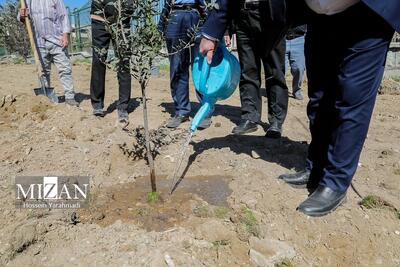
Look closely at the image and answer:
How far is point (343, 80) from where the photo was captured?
94.0 inches

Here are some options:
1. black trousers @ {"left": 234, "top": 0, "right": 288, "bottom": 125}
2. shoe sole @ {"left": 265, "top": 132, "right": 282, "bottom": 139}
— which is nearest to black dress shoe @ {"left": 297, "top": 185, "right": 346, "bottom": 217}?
shoe sole @ {"left": 265, "top": 132, "right": 282, "bottom": 139}

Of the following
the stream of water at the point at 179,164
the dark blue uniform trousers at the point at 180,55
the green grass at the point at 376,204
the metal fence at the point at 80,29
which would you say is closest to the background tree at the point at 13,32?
Result: the metal fence at the point at 80,29

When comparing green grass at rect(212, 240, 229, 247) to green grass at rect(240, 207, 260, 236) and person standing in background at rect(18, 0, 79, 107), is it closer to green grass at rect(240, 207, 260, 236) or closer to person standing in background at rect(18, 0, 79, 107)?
green grass at rect(240, 207, 260, 236)

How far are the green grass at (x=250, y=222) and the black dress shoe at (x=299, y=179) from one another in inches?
19.4

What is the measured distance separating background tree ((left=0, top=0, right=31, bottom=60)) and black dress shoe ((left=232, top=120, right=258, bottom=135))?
1231 cm

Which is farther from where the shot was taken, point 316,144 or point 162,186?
point 162,186

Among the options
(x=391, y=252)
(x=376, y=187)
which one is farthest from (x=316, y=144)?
(x=391, y=252)

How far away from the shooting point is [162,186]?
316cm

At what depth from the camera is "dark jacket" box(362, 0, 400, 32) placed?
2.16 m

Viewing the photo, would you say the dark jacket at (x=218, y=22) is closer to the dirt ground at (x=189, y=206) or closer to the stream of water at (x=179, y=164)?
A: the stream of water at (x=179, y=164)

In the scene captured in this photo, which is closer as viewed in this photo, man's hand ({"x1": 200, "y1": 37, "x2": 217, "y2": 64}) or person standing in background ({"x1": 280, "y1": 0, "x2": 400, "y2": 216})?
person standing in background ({"x1": 280, "y1": 0, "x2": 400, "y2": 216})

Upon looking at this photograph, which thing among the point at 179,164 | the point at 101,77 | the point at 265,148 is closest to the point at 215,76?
the point at 179,164

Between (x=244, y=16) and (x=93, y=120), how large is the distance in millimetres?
1893

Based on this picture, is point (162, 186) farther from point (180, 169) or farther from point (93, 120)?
point (93, 120)
